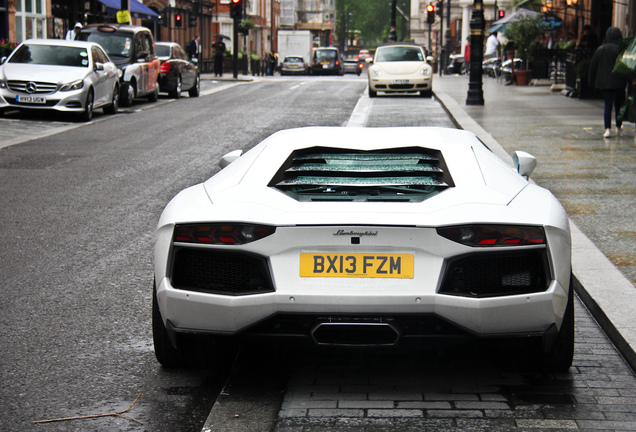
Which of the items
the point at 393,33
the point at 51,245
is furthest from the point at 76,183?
the point at 393,33

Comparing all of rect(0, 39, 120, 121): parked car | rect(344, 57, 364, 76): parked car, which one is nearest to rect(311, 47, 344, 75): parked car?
rect(344, 57, 364, 76): parked car

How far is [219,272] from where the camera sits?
4148 millimetres

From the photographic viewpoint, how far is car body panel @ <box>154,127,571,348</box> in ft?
13.0

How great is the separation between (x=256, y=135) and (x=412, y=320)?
13011 millimetres

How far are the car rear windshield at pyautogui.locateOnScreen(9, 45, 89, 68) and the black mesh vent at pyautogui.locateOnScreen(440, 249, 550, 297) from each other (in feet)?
56.9

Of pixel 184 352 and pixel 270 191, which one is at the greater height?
pixel 270 191

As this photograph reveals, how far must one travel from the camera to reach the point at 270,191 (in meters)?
4.40

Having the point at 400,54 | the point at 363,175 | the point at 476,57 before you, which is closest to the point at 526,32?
the point at 400,54

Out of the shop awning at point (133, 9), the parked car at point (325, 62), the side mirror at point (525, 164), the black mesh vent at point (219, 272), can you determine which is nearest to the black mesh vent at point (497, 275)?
the black mesh vent at point (219, 272)

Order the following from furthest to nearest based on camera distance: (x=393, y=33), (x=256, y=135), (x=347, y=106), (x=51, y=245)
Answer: (x=393, y=33) → (x=347, y=106) → (x=256, y=135) → (x=51, y=245)

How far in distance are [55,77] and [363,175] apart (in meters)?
15.7

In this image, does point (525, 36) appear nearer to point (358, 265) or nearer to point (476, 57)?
point (476, 57)

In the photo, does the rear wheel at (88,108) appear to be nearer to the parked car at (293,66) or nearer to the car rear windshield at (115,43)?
the car rear windshield at (115,43)

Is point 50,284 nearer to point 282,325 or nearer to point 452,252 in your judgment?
point 282,325
